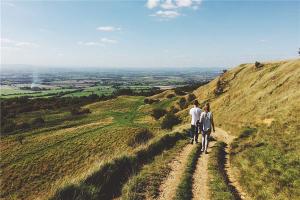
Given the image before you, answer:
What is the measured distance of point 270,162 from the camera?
14852 millimetres

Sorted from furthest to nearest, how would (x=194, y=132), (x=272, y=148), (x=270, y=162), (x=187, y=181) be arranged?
(x=194, y=132)
(x=272, y=148)
(x=270, y=162)
(x=187, y=181)

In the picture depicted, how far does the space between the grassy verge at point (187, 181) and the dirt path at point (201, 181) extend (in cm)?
18

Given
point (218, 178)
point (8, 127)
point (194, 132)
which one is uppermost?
point (194, 132)

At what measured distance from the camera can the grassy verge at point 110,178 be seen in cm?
1070

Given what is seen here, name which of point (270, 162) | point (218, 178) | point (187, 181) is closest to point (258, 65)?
point (270, 162)

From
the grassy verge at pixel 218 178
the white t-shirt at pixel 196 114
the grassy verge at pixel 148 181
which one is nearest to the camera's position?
the grassy verge at pixel 148 181

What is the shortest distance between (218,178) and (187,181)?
1441mm

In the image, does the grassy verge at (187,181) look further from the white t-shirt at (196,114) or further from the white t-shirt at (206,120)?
the white t-shirt at (196,114)

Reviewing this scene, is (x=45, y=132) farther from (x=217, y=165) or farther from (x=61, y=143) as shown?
(x=217, y=165)

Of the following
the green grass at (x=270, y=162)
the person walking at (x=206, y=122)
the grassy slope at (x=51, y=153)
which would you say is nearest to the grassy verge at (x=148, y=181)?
the person walking at (x=206, y=122)

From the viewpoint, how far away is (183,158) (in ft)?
55.4

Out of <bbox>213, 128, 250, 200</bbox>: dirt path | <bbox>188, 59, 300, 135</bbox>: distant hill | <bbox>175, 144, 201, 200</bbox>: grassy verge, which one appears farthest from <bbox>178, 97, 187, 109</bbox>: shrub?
<bbox>175, 144, 201, 200</bbox>: grassy verge

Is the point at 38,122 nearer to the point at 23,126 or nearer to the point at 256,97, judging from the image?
the point at 23,126

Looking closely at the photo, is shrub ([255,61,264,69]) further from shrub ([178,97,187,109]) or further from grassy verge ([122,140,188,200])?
grassy verge ([122,140,188,200])
